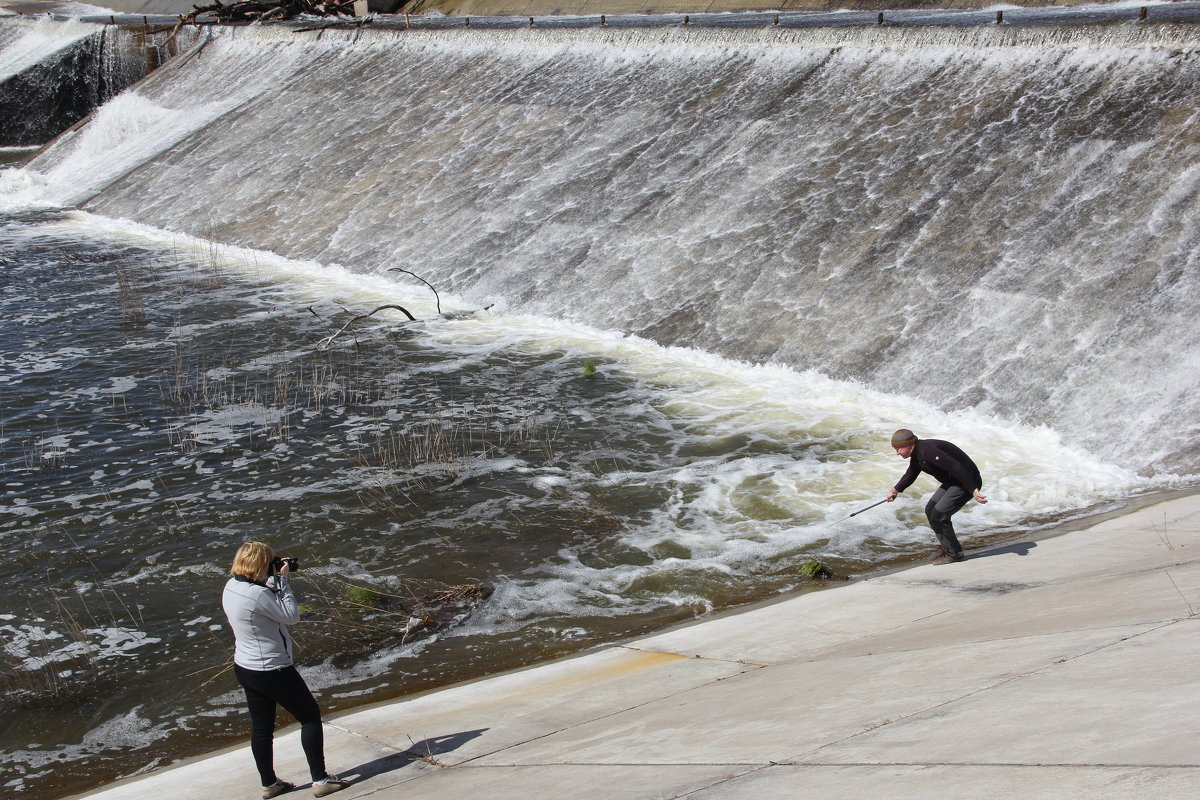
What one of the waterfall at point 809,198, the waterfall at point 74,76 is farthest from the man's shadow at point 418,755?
the waterfall at point 74,76

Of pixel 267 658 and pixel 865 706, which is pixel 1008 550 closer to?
pixel 865 706

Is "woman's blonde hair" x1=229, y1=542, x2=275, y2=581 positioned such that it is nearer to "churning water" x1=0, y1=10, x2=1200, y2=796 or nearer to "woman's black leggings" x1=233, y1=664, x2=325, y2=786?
"woman's black leggings" x1=233, y1=664, x2=325, y2=786

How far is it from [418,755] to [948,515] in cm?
451

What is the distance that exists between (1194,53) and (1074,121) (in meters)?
1.69

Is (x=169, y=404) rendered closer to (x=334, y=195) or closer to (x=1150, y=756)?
(x=334, y=195)

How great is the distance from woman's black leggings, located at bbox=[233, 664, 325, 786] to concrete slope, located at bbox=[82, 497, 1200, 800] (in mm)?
263

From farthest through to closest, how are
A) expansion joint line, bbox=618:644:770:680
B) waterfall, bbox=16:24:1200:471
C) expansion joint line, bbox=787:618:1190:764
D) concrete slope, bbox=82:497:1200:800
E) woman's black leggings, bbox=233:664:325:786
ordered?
1. waterfall, bbox=16:24:1200:471
2. expansion joint line, bbox=618:644:770:680
3. woman's black leggings, bbox=233:664:325:786
4. expansion joint line, bbox=787:618:1190:764
5. concrete slope, bbox=82:497:1200:800

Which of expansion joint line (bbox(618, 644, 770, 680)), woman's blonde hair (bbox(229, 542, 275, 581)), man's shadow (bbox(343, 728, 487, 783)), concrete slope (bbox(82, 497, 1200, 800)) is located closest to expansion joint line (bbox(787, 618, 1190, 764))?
concrete slope (bbox(82, 497, 1200, 800))

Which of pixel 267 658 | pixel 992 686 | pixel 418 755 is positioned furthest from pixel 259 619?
pixel 992 686

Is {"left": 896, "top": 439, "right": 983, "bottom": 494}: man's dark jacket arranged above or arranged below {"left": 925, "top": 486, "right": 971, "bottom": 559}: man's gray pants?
above

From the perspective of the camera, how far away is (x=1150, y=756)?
404cm

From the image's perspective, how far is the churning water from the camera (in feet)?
28.9

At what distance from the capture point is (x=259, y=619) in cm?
557

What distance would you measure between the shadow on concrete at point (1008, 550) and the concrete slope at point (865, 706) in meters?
0.04
